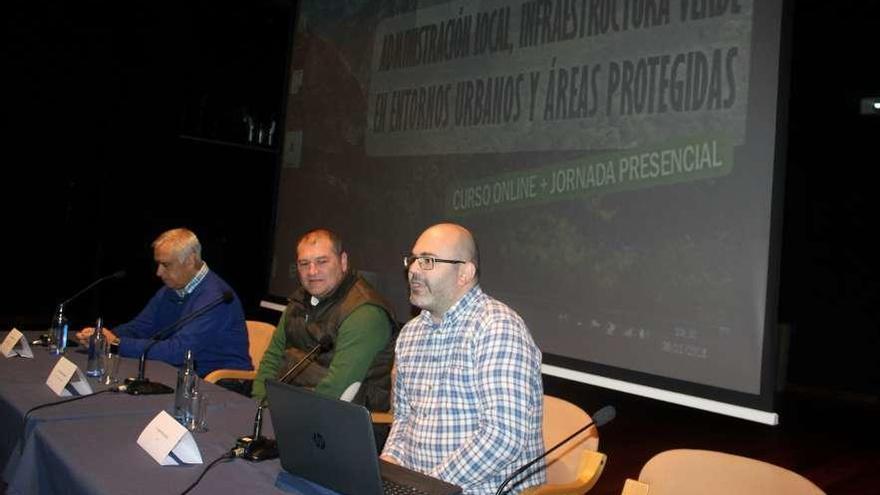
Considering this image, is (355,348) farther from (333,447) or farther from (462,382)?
(333,447)

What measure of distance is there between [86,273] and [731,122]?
4.60 metres

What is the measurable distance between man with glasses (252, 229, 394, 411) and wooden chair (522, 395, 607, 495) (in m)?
0.74

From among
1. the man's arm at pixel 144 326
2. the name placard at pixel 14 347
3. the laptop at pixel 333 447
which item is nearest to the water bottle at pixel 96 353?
the name placard at pixel 14 347

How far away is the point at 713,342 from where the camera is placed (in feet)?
9.12

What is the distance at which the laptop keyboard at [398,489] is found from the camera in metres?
1.46

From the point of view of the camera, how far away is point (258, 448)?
1748 millimetres

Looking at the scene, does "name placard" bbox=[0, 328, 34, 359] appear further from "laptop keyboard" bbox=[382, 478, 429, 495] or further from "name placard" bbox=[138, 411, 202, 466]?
"laptop keyboard" bbox=[382, 478, 429, 495]

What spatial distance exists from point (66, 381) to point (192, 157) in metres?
4.01

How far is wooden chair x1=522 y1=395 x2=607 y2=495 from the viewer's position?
1.96 meters

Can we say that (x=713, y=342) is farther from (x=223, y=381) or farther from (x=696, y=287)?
(x=223, y=381)

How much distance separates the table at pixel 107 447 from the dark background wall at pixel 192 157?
9.16 feet

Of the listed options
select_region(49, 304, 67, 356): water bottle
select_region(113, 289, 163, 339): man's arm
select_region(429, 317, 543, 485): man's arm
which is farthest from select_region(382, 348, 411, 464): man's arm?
select_region(113, 289, 163, 339): man's arm

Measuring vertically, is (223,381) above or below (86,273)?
below

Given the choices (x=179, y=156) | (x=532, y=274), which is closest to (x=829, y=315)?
(x=532, y=274)
